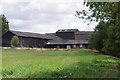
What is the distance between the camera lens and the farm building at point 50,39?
102 m

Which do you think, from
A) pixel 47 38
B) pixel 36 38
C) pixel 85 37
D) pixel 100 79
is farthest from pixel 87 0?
pixel 85 37

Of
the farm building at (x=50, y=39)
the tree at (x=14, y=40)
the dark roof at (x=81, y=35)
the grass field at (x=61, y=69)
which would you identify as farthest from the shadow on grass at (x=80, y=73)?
the dark roof at (x=81, y=35)

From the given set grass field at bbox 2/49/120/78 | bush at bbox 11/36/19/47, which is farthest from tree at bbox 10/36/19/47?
grass field at bbox 2/49/120/78

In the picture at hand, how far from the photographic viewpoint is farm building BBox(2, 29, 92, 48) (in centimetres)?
10175

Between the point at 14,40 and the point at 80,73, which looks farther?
the point at 14,40

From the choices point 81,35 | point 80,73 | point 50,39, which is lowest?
point 80,73

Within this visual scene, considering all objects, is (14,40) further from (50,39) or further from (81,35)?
(81,35)

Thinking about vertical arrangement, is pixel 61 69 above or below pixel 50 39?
below

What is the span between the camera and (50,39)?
121m

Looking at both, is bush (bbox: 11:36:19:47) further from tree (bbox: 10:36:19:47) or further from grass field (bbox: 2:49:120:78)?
grass field (bbox: 2:49:120:78)

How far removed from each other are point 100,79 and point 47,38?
106038 mm

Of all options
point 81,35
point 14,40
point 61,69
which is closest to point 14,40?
point 14,40

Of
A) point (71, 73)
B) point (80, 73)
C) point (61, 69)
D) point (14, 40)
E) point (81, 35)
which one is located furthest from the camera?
point (81, 35)

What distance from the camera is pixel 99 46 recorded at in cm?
7744
